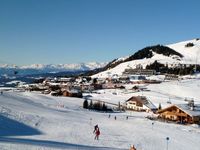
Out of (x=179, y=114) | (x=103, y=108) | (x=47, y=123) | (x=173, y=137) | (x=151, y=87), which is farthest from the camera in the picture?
(x=151, y=87)

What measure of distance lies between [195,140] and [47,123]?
61.1 ft

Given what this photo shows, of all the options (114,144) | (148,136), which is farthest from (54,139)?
(148,136)

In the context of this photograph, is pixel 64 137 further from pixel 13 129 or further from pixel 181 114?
pixel 181 114

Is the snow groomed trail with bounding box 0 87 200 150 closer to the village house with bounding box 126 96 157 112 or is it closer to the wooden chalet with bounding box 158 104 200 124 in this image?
the wooden chalet with bounding box 158 104 200 124

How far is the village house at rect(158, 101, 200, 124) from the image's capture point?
78088mm

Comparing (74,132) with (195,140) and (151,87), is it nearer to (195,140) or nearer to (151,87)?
(195,140)

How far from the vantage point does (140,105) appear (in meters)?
104

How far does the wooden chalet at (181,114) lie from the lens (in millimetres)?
78075

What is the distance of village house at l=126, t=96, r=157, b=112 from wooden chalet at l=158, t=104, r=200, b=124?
1372cm

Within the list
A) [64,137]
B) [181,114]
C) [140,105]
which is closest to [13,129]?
[64,137]

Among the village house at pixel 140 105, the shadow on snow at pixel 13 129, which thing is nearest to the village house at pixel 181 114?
the village house at pixel 140 105

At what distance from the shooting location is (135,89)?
151000 mm

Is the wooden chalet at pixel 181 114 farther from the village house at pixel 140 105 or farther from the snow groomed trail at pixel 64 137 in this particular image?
the snow groomed trail at pixel 64 137

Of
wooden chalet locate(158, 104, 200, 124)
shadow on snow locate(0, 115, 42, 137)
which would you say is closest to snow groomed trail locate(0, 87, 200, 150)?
shadow on snow locate(0, 115, 42, 137)
